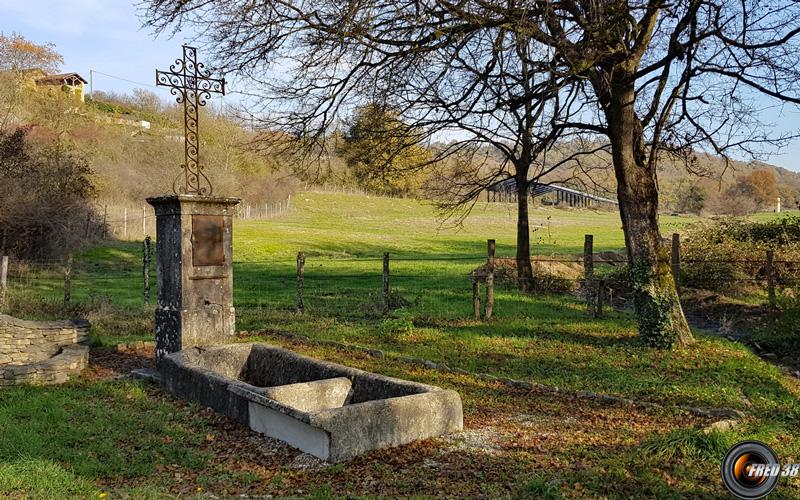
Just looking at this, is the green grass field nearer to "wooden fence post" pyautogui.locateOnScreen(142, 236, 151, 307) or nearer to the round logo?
the round logo

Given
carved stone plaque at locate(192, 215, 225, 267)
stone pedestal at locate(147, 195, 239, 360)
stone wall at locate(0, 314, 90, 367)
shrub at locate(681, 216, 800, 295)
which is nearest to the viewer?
stone pedestal at locate(147, 195, 239, 360)

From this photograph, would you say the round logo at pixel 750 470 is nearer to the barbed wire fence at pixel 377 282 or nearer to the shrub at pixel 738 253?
the barbed wire fence at pixel 377 282

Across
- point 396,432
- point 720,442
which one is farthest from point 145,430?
point 720,442

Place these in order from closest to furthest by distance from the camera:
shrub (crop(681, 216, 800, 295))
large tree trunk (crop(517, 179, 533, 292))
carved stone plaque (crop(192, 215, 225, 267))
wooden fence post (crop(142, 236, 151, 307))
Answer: carved stone plaque (crop(192, 215, 225, 267)), wooden fence post (crop(142, 236, 151, 307)), shrub (crop(681, 216, 800, 295)), large tree trunk (crop(517, 179, 533, 292))

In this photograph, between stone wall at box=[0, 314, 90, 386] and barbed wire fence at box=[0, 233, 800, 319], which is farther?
barbed wire fence at box=[0, 233, 800, 319]

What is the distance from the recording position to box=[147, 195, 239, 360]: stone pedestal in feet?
29.0

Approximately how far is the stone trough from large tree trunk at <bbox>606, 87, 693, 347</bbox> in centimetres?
528

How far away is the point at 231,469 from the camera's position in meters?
5.36

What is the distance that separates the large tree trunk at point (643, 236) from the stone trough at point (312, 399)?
17.3ft

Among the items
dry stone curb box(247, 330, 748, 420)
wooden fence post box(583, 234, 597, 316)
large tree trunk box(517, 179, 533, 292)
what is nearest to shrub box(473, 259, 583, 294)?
large tree trunk box(517, 179, 533, 292)

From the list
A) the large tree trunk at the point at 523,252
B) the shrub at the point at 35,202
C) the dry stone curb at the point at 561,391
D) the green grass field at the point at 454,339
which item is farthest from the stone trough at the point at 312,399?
the shrub at the point at 35,202

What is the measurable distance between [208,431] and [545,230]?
42291mm

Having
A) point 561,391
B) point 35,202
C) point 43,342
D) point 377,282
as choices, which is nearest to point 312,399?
point 561,391

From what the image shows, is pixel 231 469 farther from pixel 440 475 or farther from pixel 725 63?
pixel 725 63
